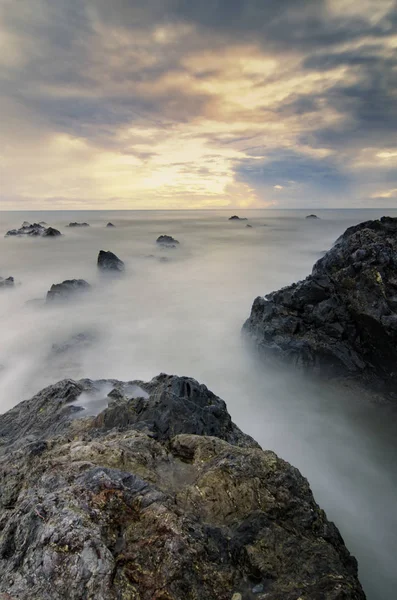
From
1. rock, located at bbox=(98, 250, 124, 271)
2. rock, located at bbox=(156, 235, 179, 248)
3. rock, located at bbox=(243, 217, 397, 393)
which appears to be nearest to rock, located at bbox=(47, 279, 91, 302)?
rock, located at bbox=(98, 250, 124, 271)

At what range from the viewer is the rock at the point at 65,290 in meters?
23.8

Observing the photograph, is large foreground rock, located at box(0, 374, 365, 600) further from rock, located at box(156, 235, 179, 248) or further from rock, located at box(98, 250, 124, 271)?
rock, located at box(156, 235, 179, 248)

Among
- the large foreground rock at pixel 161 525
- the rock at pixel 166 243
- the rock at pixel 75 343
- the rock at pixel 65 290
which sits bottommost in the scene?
the rock at pixel 75 343

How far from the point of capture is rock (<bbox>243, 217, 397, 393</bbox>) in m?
10.4

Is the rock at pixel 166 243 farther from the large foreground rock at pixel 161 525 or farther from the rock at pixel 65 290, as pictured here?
the large foreground rock at pixel 161 525

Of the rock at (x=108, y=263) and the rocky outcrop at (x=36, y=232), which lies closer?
the rock at (x=108, y=263)

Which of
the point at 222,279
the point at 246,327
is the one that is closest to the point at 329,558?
the point at 246,327

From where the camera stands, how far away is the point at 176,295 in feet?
88.3

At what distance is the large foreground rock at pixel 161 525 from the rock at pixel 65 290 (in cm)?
1974

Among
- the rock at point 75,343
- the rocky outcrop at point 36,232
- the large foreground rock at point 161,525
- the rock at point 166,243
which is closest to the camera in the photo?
the large foreground rock at point 161,525

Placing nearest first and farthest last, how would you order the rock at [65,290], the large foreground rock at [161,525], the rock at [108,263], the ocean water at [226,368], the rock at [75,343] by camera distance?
the large foreground rock at [161,525]
the ocean water at [226,368]
the rock at [75,343]
the rock at [65,290]
the rock at [108,263]

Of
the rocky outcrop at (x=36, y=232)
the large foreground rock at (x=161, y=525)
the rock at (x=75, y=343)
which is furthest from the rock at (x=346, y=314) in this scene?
the rocky outcrop at (x=36, y=232)

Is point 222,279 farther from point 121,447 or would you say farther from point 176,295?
point 121,447

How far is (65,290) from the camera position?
2442 centimetres
